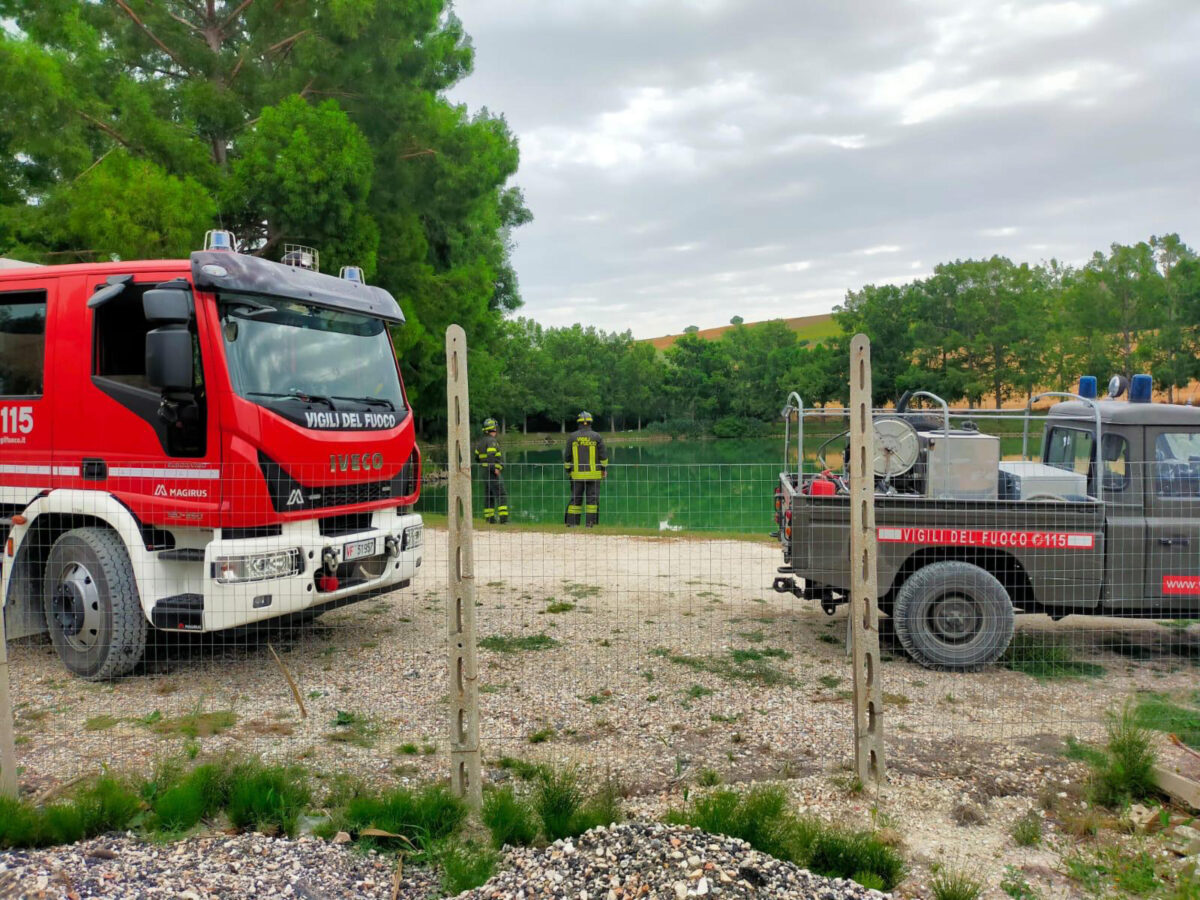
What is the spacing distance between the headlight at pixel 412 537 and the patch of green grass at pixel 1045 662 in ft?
15.1

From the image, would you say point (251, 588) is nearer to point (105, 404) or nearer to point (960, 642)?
point (105, 404)

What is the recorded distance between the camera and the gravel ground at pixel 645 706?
14.4ft

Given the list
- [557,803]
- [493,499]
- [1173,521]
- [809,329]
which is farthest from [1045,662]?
[809,329]

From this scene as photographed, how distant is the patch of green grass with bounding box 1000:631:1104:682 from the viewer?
6.29 m

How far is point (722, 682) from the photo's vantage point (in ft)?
19.9

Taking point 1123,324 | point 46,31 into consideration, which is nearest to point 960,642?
point 46,31

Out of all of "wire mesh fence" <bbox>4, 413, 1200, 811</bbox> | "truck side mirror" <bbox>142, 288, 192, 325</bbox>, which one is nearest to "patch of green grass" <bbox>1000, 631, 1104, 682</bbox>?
"wire mesh fence" <bbox>4, 413, 1200, 811</bbox>

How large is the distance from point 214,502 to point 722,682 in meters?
3.64

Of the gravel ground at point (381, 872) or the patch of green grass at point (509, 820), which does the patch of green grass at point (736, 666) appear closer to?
the patch of green grass at point (509, 820)

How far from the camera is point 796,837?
350cm

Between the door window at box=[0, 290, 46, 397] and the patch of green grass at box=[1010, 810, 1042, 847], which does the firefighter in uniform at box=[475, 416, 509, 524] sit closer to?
the door window at box=[0, 290, 46, 397]

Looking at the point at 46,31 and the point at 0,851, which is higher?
the point at 46,31

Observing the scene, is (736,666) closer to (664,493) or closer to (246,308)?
(664,493)

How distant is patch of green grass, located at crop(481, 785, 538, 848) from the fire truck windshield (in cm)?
301
